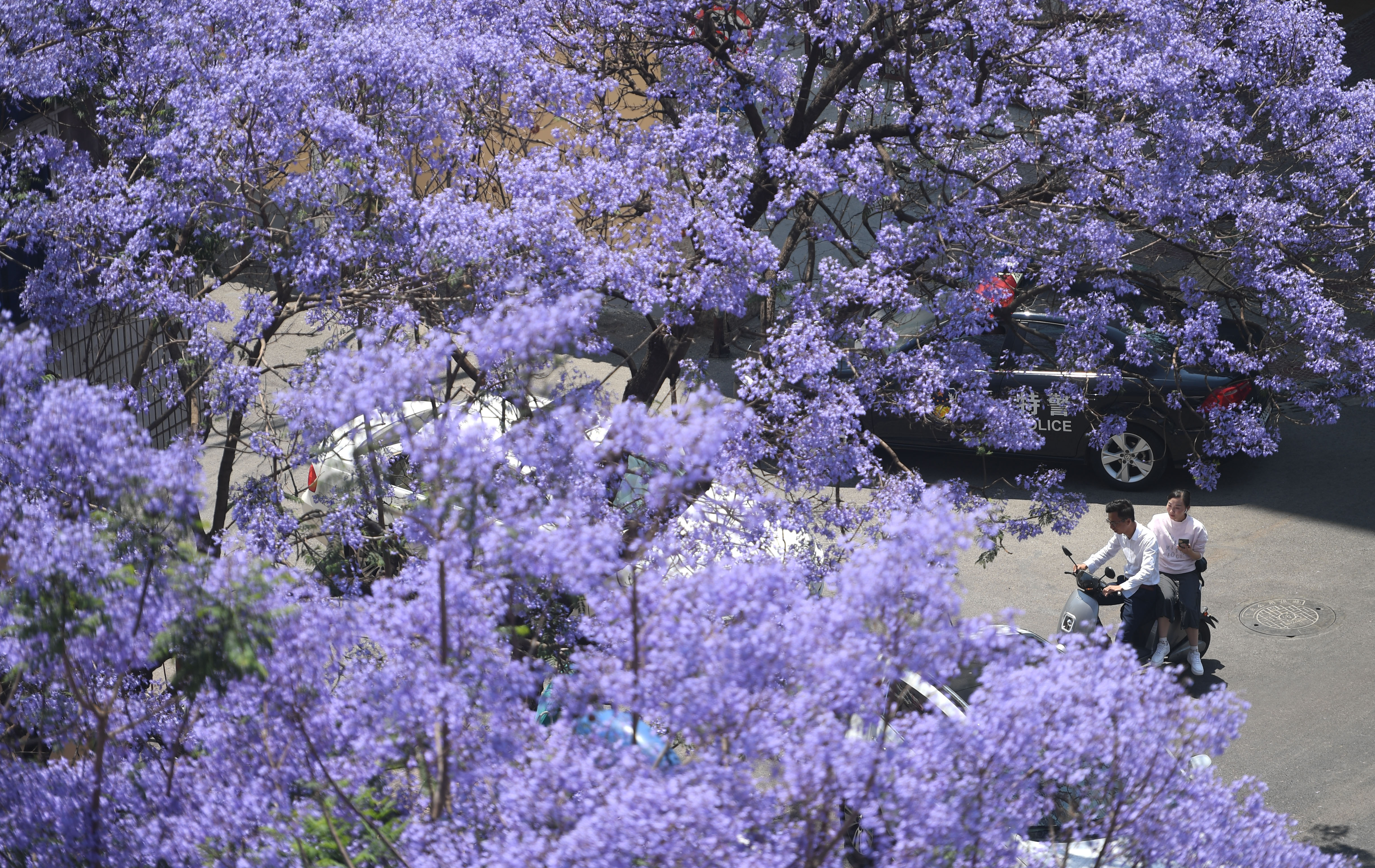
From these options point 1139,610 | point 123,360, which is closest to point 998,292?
point 1139,610

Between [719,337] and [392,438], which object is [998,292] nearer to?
[719,337]

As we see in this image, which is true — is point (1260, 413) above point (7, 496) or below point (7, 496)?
below

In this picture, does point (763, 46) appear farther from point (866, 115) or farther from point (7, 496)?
point (7, 496)

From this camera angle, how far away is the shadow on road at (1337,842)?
697cm

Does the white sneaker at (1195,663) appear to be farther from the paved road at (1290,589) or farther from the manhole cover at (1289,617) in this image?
the manhole cover at (1289,617)

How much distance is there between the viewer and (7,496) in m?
4.14

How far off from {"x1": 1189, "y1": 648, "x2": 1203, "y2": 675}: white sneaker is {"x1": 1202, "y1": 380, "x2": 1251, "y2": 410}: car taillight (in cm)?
229

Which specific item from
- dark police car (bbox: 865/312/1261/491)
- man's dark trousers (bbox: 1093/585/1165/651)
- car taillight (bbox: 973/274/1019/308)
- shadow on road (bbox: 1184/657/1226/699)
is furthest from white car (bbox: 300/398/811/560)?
dark police car (bbox: 865/312/1261/491)

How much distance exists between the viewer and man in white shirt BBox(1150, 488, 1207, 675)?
8.79 m

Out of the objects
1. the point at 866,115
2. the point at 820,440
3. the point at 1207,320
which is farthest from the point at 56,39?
the point at 1207,320

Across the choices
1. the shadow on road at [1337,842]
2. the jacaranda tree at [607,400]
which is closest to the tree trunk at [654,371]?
the jacaranda tree at [607,400]

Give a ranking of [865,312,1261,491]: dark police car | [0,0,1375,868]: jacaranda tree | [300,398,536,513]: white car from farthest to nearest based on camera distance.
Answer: [865,312,1261,491]: dark police car
[300,398,536,513]: white car
[0,0,1375,868]: jacaranda tree

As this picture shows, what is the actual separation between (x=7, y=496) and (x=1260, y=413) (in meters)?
7.58

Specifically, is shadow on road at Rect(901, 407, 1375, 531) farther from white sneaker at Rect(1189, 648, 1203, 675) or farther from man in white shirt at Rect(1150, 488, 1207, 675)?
white sneaker at Rect(1189, 648, 1203, 675)
